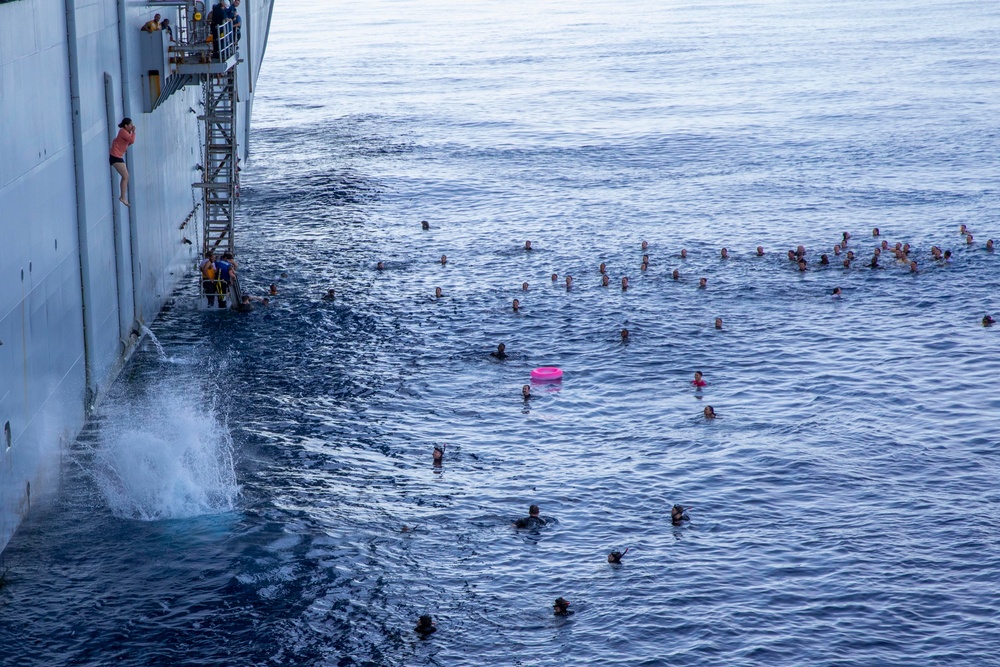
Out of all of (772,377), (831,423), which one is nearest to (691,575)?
(831,423)

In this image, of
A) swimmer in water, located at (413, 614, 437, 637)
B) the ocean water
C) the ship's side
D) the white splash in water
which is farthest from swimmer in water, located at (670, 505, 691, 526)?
the white splash in water

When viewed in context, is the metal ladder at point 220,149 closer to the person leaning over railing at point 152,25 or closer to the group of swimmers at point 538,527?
the person leaning over railing at point 152,25

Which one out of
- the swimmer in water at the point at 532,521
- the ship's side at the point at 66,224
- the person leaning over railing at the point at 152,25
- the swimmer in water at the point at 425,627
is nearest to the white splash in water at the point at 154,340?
the ship's side at the point at 66,224

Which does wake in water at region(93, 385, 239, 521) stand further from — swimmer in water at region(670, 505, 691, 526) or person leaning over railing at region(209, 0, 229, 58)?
person leaning over railing at region(209, 0, 229, 58)

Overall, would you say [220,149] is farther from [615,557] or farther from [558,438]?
[615,557]

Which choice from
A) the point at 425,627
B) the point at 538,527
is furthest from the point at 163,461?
the point at 425,627

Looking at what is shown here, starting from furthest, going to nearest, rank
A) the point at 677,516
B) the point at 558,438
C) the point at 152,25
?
1. the point at 152,25
2. the point at 558,438
3. the point at 677,516
